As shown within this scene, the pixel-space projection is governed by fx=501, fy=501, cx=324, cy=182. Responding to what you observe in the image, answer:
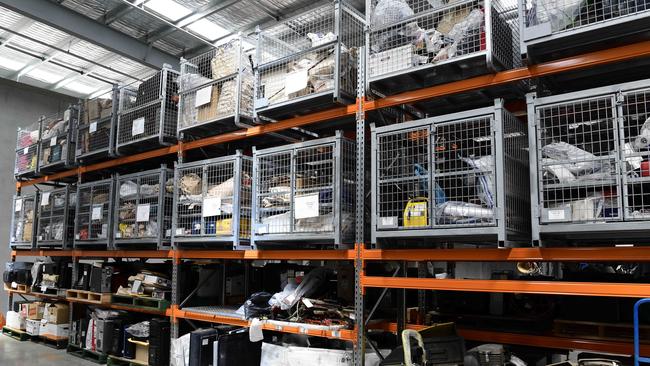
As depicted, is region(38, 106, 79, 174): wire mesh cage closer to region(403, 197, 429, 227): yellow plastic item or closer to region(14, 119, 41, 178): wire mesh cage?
region(14, 119, 41, 178): wire mesh cage

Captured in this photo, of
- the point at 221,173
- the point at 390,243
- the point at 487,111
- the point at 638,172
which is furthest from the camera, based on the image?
the point at 221,173

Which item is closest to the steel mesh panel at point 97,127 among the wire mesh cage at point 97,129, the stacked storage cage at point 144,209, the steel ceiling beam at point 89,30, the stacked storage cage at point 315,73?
the wire mesh cage at point 97,129

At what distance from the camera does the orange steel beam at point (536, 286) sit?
2.72 meters

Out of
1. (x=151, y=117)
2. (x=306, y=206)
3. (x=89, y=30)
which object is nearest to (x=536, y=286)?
(x=306, y=206)

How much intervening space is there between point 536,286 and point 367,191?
1562 millimetres

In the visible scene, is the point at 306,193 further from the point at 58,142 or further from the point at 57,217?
the point at 58,142

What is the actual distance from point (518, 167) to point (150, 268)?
16.6 ft

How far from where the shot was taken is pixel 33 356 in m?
6.82

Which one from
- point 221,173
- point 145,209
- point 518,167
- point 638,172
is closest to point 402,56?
point 518,167

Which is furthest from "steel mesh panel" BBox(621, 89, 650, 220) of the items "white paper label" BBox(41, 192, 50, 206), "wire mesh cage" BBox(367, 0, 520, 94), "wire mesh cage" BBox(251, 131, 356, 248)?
"white paper label" BBox(41, 192, 50, 206)

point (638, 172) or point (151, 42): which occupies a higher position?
point (151, 42)

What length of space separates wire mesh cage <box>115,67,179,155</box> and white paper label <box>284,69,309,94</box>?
2.08 meters

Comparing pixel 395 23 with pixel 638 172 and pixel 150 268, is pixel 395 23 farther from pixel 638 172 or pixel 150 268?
pixel 150 268

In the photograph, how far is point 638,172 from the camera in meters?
2.69
